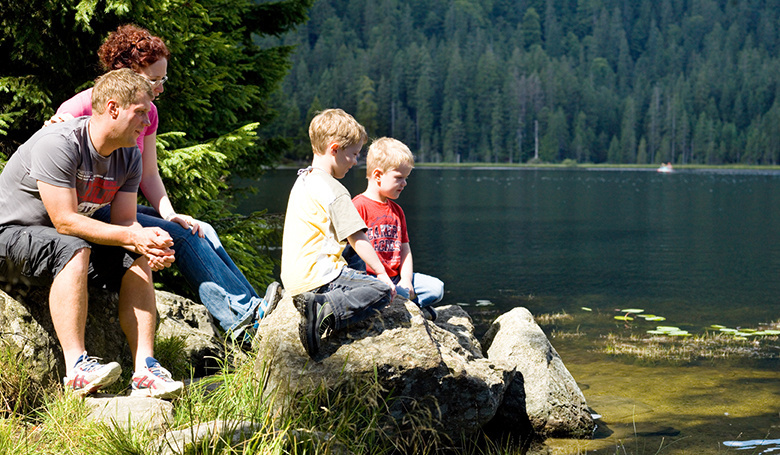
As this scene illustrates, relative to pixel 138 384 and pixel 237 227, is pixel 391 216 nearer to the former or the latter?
pixel 138 384

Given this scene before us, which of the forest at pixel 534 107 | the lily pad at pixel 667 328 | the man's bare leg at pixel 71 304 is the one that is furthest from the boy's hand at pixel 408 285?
the forest at pixel 534 107

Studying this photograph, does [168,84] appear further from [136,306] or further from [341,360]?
[341,360]

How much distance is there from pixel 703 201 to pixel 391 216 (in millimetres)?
44703

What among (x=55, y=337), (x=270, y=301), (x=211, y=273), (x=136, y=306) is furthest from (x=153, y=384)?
(x=211, y=273)

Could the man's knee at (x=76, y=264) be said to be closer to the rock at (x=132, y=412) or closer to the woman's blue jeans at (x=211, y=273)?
the rock at (x=132, y=412)

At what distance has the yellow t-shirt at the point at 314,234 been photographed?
445 cm

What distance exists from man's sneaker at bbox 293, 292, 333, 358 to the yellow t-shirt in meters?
0.27

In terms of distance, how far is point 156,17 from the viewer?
761 cm

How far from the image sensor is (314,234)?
4473 mm

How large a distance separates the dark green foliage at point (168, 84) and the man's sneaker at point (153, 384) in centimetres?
361

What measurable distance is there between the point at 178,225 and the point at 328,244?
4.01 feet

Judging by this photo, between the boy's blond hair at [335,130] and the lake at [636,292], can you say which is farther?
the lake at [636,292]

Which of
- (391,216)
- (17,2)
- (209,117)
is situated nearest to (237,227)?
(209,117)

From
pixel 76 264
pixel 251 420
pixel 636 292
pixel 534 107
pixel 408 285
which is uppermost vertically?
pixel 534 107
